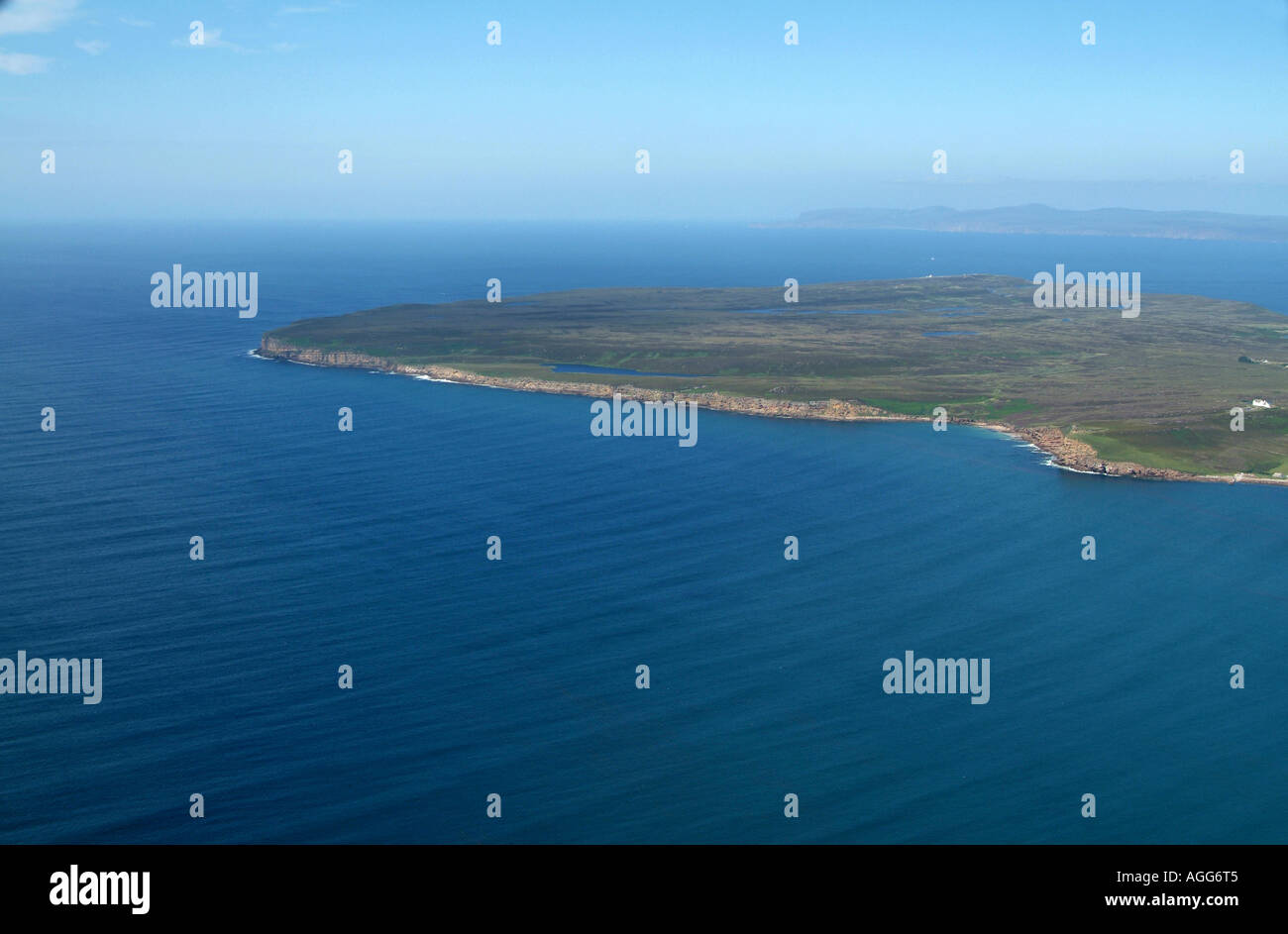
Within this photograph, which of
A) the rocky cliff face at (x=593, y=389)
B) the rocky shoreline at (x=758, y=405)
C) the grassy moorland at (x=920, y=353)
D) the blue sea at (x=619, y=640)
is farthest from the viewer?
the rocky cliff face at (x=593, y=389)

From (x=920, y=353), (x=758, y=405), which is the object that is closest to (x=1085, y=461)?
(x=758, y=405)

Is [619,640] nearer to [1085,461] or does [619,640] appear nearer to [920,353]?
[1085,461]

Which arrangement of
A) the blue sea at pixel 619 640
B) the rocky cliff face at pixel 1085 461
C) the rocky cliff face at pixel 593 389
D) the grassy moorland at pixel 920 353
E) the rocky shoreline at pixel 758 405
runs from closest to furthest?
the blue sea at pixel 619 640
the rocky cliff face at pixel 1085 461
the rocky shoreline at pixel 758 405
the grassy moorland at pixel 920 353
the rocky cliff face at pixel 593 389

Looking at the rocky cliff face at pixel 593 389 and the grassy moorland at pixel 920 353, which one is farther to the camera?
the rocky cliff face at pixel 593 389

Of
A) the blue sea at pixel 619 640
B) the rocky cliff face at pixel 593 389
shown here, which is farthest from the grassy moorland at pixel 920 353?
the blue sea at pixel 619 640

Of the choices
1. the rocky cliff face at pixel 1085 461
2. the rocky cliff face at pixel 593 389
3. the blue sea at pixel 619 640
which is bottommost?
the blue sea at pixel 619 640

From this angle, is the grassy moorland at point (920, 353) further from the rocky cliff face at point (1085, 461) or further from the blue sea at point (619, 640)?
the blue sea at point (619, 640)

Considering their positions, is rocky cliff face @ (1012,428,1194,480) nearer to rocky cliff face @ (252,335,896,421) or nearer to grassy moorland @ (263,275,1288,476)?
grassy moorland @ (263,275,1288,476)
